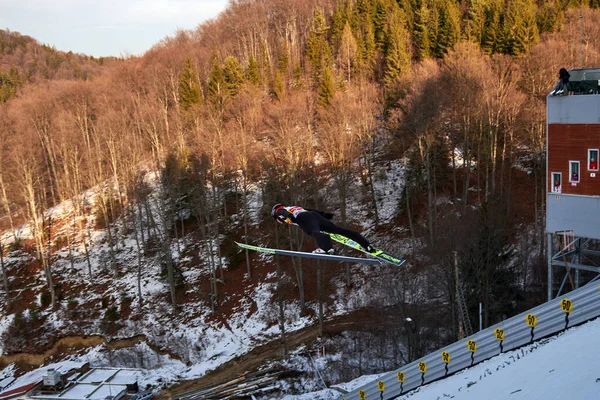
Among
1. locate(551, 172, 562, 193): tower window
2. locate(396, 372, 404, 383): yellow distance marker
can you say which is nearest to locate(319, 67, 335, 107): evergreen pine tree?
locate(551, 172, 562, 193): tower window

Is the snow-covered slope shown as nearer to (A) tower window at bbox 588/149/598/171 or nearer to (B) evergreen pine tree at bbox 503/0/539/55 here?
(A) tower window at bbox 588/149/598/171

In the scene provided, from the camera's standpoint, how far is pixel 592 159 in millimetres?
16500

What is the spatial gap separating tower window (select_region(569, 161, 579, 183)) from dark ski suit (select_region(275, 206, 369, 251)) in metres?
9.24

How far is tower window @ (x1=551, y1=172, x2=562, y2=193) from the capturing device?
57.3 feet

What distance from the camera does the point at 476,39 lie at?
42.9 metres

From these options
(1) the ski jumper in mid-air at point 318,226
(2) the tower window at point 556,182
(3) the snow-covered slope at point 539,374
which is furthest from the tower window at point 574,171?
(1) the ski jumper in mid-air at point 318,226

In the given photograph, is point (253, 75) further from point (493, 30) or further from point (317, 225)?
point (317, 225)

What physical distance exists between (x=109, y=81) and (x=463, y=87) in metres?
41.2

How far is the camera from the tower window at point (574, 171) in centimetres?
1695

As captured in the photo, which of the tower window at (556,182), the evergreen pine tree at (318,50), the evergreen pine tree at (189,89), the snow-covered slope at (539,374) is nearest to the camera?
the snow-covered slope at (539,374)

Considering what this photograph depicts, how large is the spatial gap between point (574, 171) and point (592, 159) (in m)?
0.74

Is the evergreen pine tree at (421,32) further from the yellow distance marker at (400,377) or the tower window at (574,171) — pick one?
the yellow distance marker at (400,377)

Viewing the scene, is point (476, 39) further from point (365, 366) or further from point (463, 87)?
point (365, 366)

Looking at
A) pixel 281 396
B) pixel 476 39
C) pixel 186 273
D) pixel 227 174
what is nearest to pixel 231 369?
pixel 281 396
